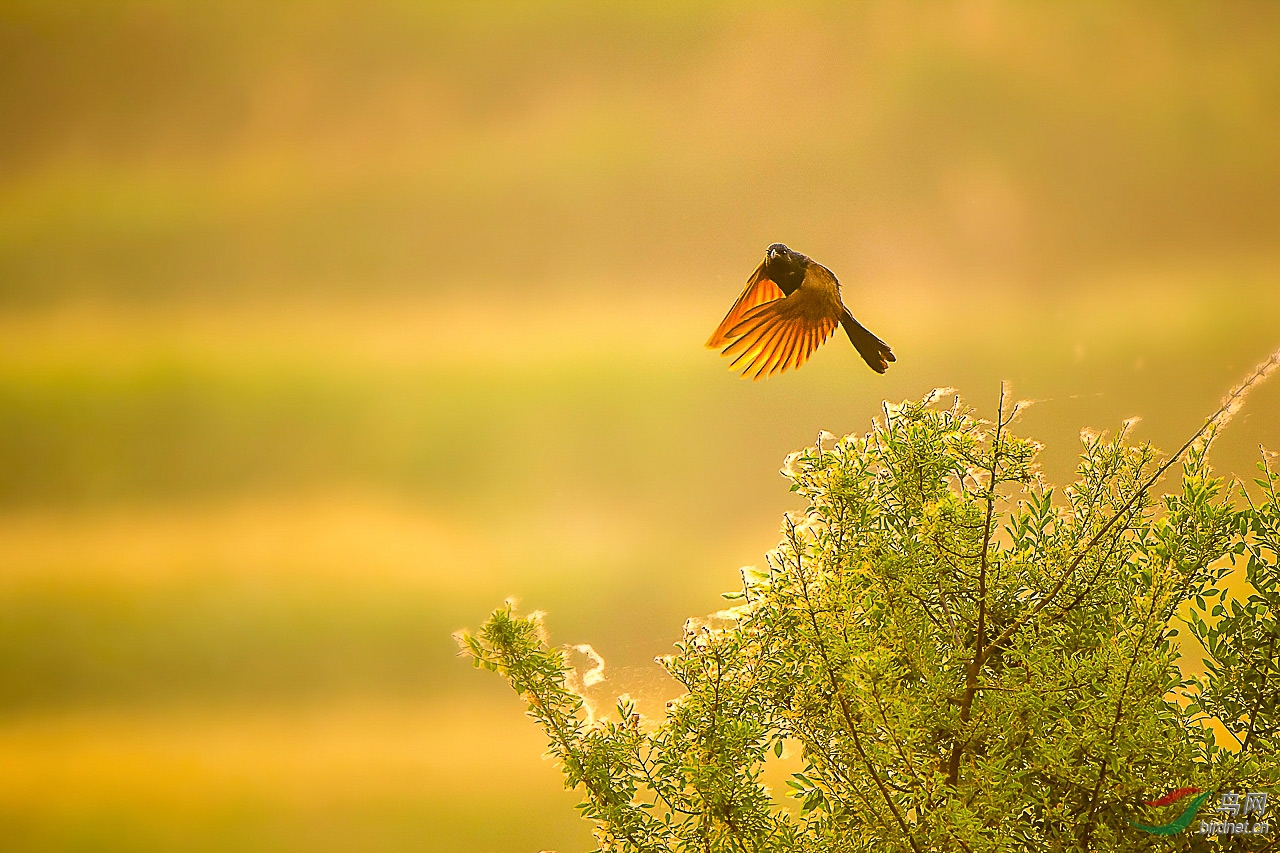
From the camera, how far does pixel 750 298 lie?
1.03 m

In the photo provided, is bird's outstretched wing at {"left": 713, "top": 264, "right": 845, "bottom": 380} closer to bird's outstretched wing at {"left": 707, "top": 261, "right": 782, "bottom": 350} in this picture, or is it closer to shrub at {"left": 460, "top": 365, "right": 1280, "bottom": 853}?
bird's outstretched wing at {"left": 707, "top": 261, "right": 782, "bottom": 350}

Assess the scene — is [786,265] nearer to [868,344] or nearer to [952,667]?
[868,344]

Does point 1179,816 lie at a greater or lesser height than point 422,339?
lesser

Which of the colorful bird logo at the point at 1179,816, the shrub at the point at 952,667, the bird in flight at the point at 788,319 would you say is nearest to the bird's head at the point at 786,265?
the bird in flight at the point at 788,319

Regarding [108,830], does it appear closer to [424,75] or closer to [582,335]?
[582,335]

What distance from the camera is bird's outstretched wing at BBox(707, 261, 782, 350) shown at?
987 mm

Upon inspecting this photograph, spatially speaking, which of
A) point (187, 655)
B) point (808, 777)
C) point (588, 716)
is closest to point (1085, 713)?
point (808, 777)

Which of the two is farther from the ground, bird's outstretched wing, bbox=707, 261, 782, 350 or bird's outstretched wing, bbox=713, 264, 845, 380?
bird's outstretched wing, bbox=707, 261, 782, 350

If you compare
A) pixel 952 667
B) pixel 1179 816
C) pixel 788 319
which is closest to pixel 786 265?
pixel 788 319

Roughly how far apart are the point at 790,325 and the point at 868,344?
8 centimetres

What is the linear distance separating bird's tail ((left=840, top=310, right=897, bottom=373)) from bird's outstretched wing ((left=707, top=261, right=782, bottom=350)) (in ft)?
0.25

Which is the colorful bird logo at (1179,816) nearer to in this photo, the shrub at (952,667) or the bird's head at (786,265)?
the shrub at (952,667)

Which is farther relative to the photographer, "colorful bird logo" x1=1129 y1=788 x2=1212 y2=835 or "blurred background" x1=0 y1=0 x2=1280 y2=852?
"blurred background" x1=0 y1=0 x2=1280 y2=852

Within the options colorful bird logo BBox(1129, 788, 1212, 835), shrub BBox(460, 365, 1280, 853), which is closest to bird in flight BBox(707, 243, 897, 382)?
shrub BBox(460, 365, 1280, 853)
